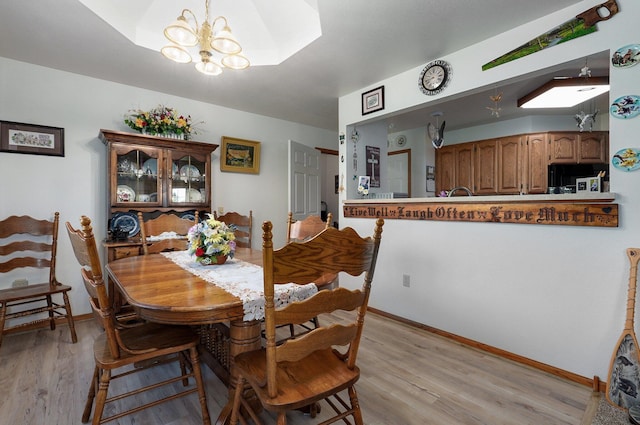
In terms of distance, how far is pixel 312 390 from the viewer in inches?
41.6

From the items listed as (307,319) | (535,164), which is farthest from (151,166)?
(535,164)

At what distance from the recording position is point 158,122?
308cm

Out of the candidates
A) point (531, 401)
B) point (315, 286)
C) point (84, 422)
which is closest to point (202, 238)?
point (315, 286)

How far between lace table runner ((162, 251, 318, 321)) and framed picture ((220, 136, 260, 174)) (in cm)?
217

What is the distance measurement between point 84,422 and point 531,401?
94.1 inches

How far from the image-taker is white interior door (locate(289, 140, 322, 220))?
13.1 feet

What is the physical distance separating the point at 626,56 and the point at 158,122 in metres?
3.69

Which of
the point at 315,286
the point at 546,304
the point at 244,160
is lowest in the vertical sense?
the point at 546,304

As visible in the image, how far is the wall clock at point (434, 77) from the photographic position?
2.53 m

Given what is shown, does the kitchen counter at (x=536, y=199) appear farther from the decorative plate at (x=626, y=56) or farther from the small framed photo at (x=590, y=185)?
the decorative plate at (x=626, y=56)

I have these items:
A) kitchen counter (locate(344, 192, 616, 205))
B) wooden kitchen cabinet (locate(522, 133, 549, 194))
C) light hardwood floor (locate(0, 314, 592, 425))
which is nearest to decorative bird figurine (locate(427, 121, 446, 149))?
kitchen counter (locate(344, 192, 616, 205))

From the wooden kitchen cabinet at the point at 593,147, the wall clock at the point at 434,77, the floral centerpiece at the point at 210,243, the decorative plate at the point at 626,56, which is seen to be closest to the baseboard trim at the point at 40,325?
the floral centerpiece at the point at 210,243

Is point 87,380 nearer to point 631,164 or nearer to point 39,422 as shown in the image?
point 39,422

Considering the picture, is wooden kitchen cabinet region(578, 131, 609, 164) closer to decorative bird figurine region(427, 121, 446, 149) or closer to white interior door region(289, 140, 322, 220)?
decorative bird figurine region(427, 121, 446, 149)
